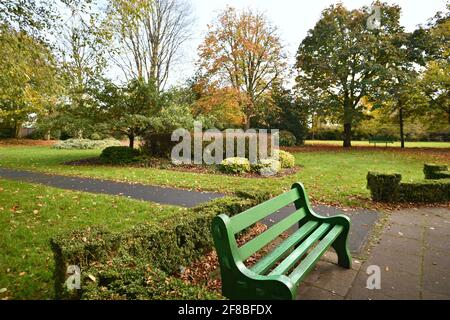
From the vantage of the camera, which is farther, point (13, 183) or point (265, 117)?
point (265, 117)

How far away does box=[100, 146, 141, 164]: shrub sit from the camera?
13.5 meters

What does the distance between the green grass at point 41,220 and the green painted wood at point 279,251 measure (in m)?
1.64

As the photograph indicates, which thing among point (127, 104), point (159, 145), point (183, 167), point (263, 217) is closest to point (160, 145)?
point (159, 145)

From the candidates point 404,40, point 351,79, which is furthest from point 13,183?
point 404,40

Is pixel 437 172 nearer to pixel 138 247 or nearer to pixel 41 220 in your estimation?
pixel 138 247

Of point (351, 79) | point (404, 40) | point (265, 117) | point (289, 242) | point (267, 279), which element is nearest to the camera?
point (267, 279)

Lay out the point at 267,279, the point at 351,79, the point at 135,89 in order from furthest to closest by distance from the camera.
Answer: the point at 351,79 → the point at 135,89 → the point at 267,279

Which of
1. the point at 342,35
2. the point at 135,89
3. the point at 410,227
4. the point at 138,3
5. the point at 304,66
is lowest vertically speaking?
the point at 410,227

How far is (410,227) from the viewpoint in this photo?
4820 mm

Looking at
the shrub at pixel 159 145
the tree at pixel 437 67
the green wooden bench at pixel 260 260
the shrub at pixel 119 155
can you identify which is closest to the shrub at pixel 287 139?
the tree at pixel 437 67

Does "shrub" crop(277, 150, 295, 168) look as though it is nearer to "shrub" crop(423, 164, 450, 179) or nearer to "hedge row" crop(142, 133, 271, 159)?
"hedge row" crop(142, 133, 271, 159)

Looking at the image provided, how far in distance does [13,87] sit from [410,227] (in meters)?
10.4

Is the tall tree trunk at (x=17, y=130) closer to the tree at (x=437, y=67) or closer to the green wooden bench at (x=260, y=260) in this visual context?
the green wooden bench at (x=260, y=260)

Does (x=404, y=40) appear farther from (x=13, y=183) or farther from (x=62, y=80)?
(x=13, y=183)
